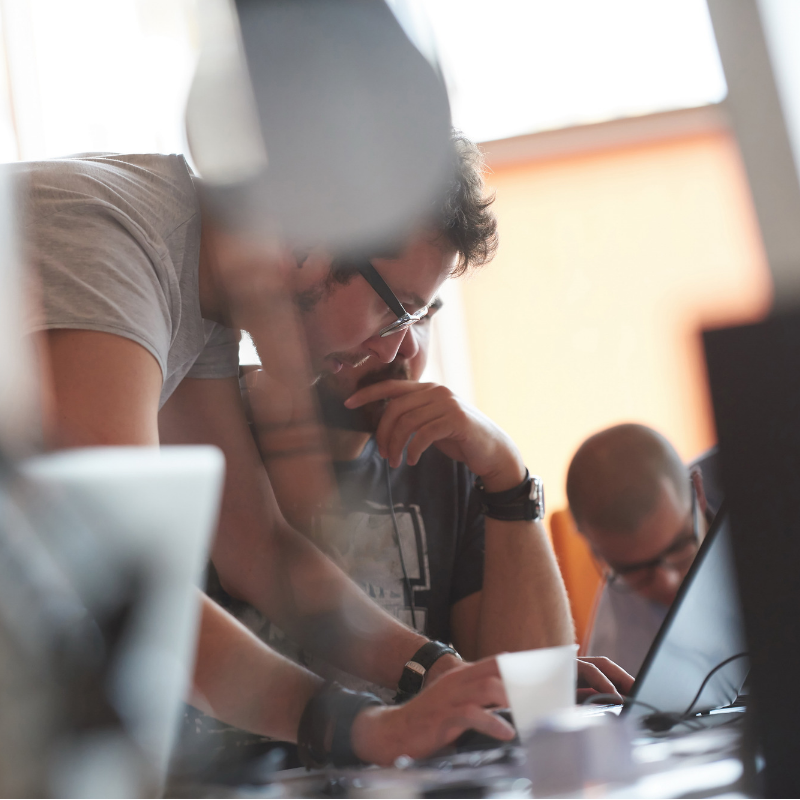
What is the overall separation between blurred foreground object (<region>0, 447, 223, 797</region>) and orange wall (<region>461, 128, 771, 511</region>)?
48 centimetres

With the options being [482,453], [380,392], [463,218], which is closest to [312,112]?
[463,218]

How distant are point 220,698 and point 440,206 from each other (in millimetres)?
644

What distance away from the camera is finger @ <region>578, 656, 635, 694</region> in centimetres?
75

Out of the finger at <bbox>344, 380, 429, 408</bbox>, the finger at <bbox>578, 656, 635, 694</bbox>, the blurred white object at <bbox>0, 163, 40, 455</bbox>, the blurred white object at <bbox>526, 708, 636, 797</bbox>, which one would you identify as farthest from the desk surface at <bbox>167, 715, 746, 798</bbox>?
the finger at <bbox>344, 380, 429, 408</bbox>

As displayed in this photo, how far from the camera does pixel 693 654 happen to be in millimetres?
681

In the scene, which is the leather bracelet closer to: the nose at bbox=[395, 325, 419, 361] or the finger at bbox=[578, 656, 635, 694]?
the finger at bbox=[578, 656, 635, 694]

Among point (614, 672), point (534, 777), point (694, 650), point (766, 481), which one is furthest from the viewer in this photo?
point (614, 672)

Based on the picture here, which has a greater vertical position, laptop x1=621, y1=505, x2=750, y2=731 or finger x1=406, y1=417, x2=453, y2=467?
finger x1=406, y1=417, x2=453, y2=467

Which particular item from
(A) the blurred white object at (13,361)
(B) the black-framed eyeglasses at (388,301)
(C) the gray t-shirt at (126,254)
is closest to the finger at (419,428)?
(B) the black-framed eyeglasses at (388,301)

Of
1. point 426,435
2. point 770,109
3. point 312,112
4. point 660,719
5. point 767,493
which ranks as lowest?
point 660,719

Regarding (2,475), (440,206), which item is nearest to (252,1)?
(440,206)

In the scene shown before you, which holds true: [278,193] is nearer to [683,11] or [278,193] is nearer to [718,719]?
[683,11]

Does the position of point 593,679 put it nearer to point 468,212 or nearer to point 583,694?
point 583,694

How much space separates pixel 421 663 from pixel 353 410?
0.33m
